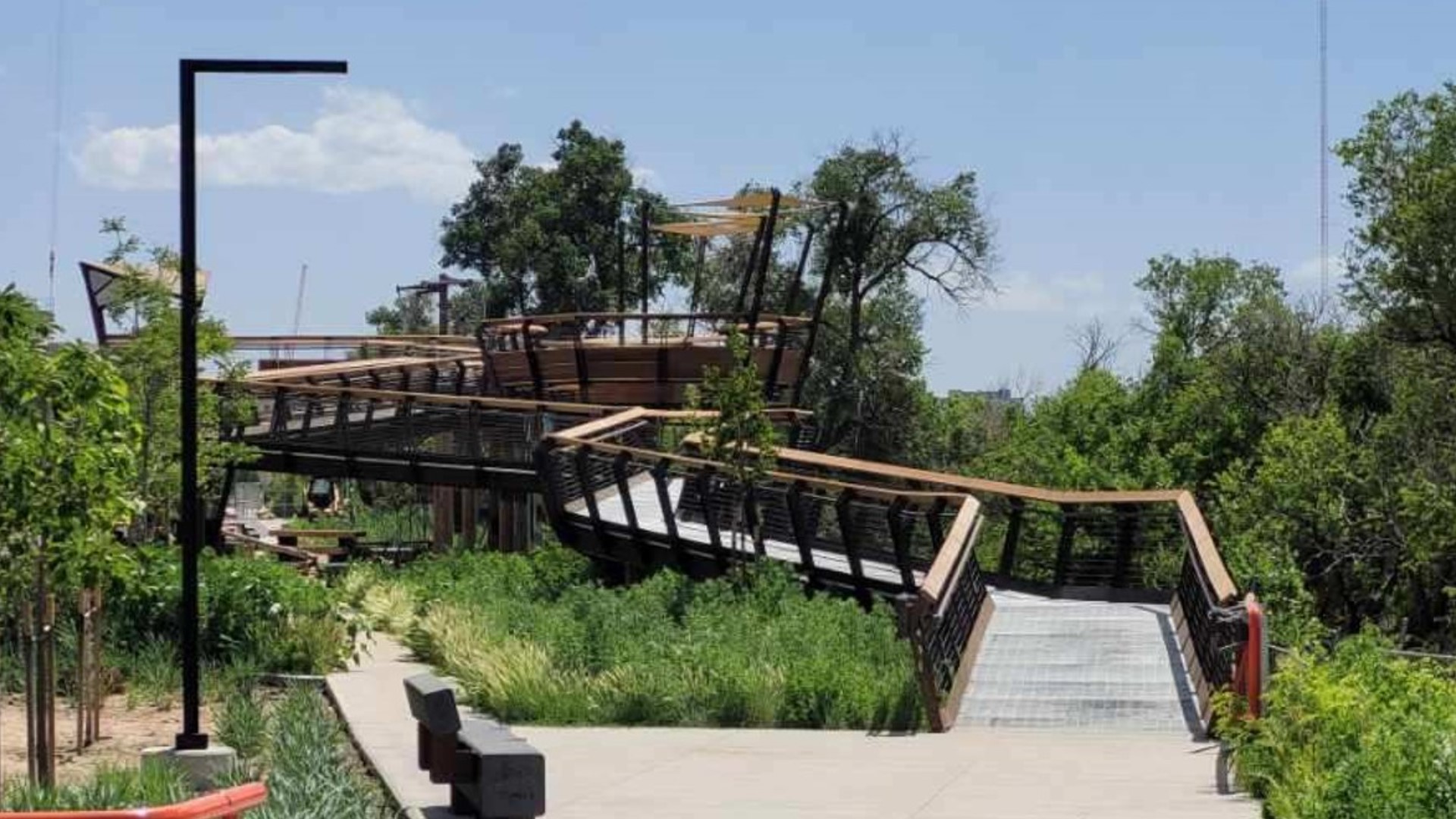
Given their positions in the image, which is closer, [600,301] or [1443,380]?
[1443,380]

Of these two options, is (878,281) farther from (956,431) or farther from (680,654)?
(680,654)

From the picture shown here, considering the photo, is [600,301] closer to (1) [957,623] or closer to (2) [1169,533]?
(2) [1169,533]

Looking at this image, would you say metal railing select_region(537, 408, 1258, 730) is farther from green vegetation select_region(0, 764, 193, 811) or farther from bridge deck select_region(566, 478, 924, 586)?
green vegetation select_region(0, 764, 193, 811)

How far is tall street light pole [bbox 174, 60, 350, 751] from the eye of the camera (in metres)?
13.0

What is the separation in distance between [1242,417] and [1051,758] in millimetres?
34926

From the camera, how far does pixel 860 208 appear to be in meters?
56.9

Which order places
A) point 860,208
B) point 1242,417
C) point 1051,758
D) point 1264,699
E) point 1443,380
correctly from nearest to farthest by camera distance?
1. point 1264,699
2. point 1051,758
3. point 1443,380
4. point 1242,417
5. point 860,208

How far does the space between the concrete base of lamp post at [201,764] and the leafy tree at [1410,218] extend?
2244 centimetres

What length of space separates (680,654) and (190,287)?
16.9ft

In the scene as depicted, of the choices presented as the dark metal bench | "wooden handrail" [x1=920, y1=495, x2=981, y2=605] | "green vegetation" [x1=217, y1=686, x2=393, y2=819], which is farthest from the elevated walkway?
the dark metal bench

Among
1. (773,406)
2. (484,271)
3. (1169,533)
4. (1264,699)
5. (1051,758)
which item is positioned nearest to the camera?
(1264,699)

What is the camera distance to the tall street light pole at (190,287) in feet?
42.6

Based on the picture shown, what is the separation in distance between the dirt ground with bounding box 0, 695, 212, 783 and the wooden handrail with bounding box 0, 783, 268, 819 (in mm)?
6609

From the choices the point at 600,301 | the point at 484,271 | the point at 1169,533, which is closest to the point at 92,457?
the point at 1169,533
